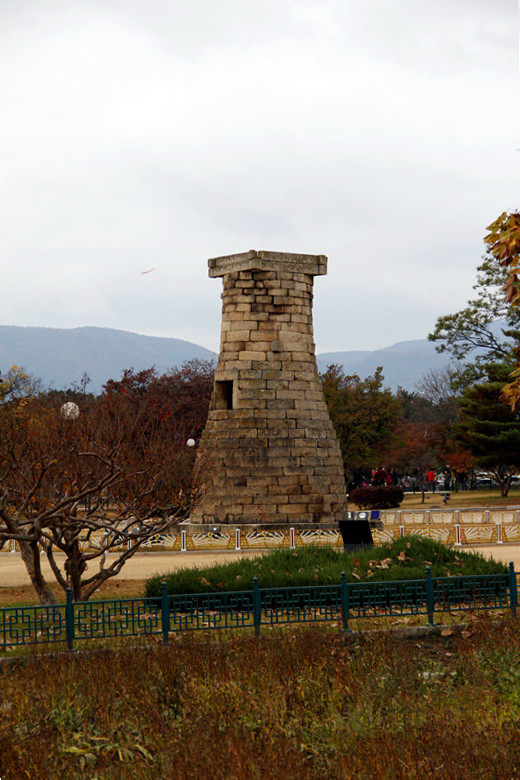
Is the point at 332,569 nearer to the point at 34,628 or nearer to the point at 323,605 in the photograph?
the point at 323,605

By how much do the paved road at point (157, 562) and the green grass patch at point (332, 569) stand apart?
3.63 meters

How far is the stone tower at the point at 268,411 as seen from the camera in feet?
88.2

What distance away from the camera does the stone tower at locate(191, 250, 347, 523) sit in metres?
26.9

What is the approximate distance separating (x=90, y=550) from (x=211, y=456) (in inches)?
179

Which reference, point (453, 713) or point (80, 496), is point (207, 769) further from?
point (80, 496)

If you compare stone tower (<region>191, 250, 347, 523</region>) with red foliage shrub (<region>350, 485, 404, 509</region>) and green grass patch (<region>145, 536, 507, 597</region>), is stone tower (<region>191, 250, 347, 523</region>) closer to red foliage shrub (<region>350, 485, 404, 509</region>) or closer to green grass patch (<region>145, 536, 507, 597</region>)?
green grass patch (<region>145, 536, 507, 597</region>)

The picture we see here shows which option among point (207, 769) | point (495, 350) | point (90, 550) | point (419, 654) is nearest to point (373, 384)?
point (495, 350)

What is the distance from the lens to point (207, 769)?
7.25 meters

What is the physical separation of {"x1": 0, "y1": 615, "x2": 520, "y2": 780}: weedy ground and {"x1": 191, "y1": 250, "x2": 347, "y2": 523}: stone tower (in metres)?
14.9

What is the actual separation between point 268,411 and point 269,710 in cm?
1861

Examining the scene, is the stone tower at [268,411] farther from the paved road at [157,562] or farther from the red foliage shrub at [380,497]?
the red foliage shrub at [380,497]

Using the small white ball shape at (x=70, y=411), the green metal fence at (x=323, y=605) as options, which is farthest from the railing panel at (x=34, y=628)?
the small white ball shape at (x=70, y=411)

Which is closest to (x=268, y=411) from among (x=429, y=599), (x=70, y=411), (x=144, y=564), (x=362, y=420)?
(x=70, y=411)

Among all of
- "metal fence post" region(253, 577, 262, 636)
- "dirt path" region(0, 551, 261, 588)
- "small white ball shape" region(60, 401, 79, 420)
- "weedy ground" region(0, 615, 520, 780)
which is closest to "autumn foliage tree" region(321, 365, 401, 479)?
"dirt path" region(0, 551, 261, 588)
